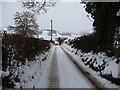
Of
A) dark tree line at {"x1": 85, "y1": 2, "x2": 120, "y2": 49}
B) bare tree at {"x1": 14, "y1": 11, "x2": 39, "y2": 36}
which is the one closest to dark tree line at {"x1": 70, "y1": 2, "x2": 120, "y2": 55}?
dark tree line at {"x1": 85, "y1": 2, "x2": 120, "y2": 49}

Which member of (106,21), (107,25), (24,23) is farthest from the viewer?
(24,23)

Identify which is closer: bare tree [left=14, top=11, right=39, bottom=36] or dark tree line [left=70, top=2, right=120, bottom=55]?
dark tree line [left=70, top=2, right=120, bottom=55]

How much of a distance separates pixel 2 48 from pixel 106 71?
5970 mm

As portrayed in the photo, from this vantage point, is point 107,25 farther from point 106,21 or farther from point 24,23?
point 24,23

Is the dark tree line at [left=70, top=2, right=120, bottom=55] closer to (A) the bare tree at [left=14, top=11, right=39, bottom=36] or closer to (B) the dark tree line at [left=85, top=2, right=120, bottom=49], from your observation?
(B) the dark tree line at [left=85, top=2, right=120, bottom=49]

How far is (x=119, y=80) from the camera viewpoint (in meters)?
11.0

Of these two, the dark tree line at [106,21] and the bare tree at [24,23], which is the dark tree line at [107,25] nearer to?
the dark tree line at [106,21]

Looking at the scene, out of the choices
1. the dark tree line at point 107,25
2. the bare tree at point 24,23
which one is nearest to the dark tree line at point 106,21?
the dark tree line at point 107,25

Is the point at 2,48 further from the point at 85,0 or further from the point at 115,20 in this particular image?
the point at 85,0

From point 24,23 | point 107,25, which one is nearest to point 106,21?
point 107,25

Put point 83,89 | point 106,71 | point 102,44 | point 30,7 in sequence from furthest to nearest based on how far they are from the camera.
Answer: point 30,7
point 102,44
point 106,71
point 83,89

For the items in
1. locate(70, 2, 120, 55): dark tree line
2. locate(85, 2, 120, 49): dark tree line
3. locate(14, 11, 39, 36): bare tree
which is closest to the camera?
locate(70, 2, 120, 55): dark tree line

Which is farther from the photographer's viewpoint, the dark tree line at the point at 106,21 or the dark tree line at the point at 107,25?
the dark tree line at the point at 106,21

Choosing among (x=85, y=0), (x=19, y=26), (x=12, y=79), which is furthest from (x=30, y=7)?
(x=19, y=26)
